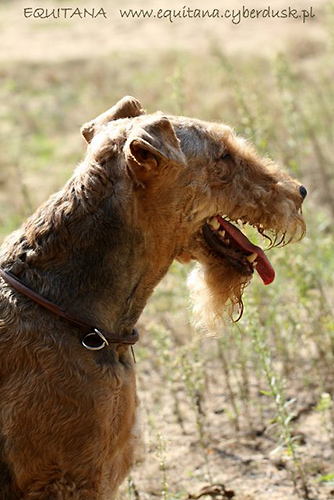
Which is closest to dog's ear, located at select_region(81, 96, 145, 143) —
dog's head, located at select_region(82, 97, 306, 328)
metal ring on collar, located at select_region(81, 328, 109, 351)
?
dog's head, located at select_region(82, 97, 306, 328)

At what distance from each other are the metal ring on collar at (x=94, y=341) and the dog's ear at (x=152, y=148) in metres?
0.77

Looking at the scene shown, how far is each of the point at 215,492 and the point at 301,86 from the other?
9.55 metres

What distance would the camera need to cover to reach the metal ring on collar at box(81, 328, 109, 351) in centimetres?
358

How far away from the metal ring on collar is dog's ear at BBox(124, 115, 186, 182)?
0.77m

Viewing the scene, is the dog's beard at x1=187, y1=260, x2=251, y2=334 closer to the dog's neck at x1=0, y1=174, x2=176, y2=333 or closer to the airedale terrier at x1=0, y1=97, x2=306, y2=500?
the airedale terrier at x1=0, y1=97, x2=306, y2=500

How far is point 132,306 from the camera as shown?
12.7 ft

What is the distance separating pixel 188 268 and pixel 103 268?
252cm

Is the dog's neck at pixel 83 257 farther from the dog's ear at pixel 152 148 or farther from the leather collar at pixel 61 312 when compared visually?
the dog's ear at pixel 152 148

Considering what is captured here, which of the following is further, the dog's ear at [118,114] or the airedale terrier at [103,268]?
the dog's ear at [118,114]

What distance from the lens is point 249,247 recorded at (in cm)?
414

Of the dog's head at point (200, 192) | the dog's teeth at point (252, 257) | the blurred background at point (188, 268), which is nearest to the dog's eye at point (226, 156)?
the dog's head at point (200, 192)

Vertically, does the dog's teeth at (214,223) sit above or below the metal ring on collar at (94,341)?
below

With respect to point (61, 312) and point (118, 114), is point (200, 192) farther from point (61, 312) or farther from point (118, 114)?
point (61, 312)

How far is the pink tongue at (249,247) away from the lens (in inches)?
162
